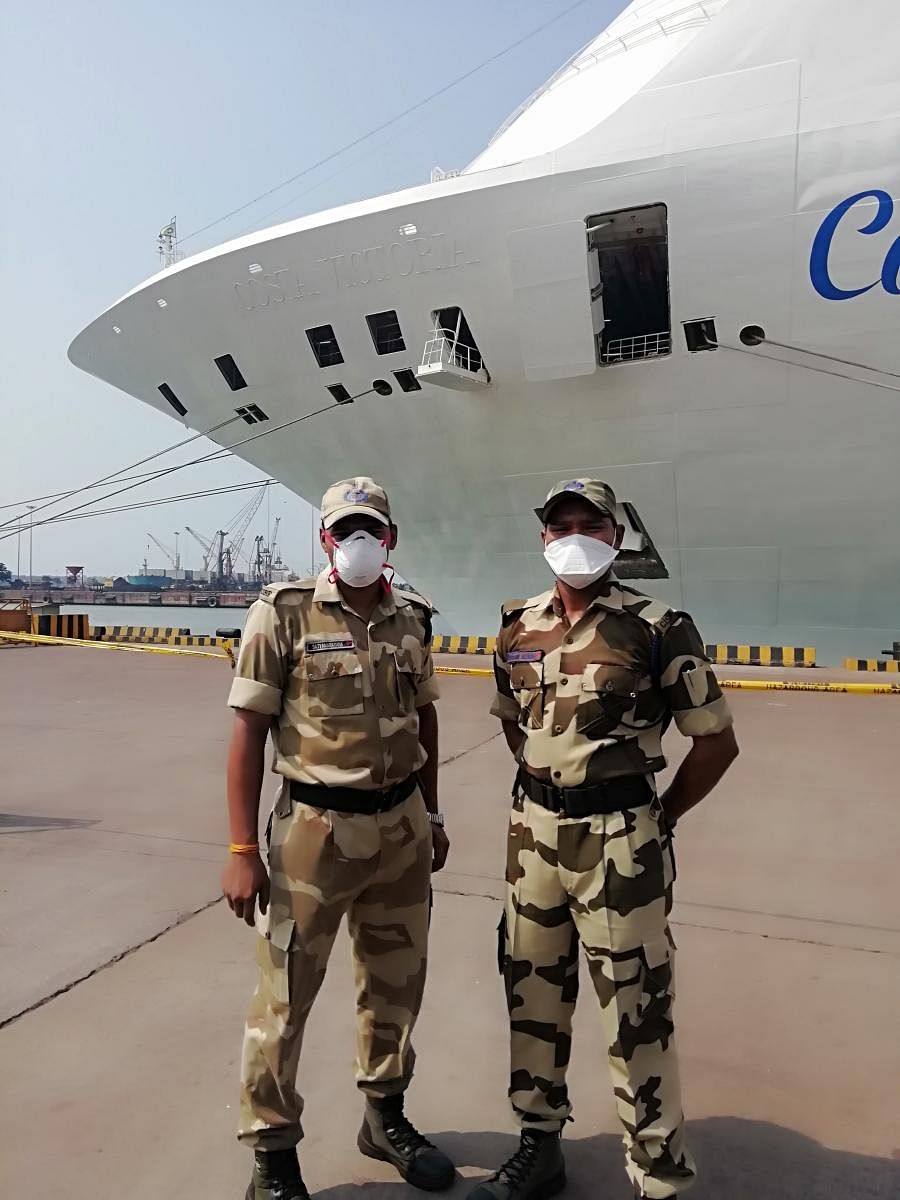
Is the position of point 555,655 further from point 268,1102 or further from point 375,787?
point 268,1102

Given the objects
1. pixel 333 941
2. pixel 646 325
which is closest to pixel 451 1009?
pixel 333 941

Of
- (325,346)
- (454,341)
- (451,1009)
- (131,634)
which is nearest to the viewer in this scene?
(451,1009)

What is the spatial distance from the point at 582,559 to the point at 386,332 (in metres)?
9.83

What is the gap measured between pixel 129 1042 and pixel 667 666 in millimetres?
1857

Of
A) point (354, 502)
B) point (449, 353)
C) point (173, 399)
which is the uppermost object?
point (173, 399)

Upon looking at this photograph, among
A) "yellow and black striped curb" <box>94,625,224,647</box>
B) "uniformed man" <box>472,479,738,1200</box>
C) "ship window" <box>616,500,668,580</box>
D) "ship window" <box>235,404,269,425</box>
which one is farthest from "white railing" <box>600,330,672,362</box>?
"yellow and black striped curb" <box>94,625,224,647</box>

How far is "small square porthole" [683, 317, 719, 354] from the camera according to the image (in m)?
9.50

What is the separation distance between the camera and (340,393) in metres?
12.1

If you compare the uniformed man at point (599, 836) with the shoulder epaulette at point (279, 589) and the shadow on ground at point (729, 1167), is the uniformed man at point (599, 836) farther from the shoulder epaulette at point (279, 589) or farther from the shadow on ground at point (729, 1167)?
the shoulder epaulette at point (279, 589)

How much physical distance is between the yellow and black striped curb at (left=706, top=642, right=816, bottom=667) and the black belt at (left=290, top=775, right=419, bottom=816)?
409 inches

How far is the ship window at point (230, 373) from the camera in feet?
42.0

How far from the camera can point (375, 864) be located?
198cm

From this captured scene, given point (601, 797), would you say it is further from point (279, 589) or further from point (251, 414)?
point (251, 414)

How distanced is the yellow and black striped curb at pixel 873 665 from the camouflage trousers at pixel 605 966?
10913 millimetres
